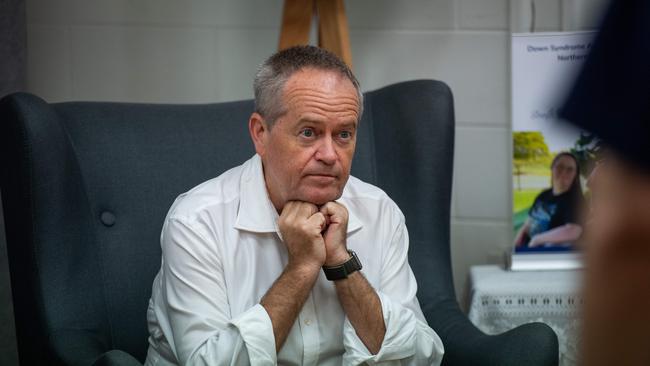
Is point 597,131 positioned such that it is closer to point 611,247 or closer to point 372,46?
point 611,247

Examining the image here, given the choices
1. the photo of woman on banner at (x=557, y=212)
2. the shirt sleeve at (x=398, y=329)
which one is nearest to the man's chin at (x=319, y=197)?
the shirt sleeve at (x=398, y=329)

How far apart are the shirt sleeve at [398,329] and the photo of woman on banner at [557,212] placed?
0.60 metres

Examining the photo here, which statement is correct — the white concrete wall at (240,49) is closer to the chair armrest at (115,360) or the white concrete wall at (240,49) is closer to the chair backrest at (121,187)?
the chair backrest at (121,187)

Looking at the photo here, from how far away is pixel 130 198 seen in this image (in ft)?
6.61

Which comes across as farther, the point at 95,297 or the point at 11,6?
the point at 11,6

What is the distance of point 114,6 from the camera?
2.71m

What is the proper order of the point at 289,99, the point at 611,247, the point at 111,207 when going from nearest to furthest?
the point at 611,247, the point at 289,99, the point at 111,207

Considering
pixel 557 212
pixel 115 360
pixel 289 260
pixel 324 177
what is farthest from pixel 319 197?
pixel 557 212

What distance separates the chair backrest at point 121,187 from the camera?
1779mm

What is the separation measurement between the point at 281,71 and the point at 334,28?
0.65 m

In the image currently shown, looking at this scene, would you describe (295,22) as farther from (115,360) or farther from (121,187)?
(115,360)

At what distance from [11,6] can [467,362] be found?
161cm

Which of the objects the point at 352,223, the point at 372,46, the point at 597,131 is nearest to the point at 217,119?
the point at 352,223

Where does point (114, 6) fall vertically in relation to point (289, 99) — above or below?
above
